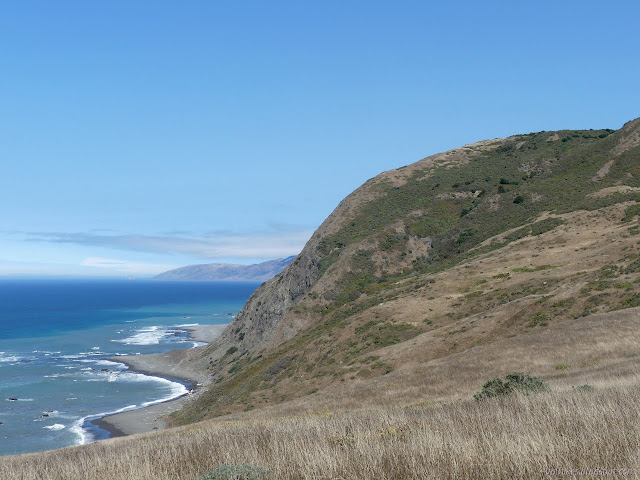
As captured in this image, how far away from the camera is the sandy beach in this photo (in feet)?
182

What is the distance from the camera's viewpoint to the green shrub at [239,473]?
679 centimetres

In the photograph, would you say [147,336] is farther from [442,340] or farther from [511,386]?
[511,386]

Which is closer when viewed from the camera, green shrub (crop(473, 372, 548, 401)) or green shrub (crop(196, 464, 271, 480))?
green shrub (crop(196, 464, 271, 480))

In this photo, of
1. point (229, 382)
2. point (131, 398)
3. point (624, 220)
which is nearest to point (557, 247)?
point (624, 220)

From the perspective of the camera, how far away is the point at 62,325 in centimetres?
15988

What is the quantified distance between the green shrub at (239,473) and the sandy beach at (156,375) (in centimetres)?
5108

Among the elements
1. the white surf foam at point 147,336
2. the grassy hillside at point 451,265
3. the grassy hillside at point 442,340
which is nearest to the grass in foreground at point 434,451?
the grassy hillside at point 442,340

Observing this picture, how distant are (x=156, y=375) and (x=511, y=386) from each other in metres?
82.6

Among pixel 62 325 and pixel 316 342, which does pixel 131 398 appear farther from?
pixel 62 325

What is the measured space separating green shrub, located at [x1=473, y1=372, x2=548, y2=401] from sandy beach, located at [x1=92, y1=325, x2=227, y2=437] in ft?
150

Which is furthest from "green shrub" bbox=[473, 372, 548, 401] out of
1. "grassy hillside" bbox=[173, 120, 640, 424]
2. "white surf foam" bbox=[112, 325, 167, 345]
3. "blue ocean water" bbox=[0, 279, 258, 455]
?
"white surf foam" bbox=[112, 325, 167, 345]

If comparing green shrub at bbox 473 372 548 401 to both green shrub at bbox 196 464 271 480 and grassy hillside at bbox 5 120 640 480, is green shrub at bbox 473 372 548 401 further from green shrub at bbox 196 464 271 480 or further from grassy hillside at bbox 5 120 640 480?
green shrub at bbox 196 464 271 480

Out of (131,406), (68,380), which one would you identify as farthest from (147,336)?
(131,406)

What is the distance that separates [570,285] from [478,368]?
56.9 ft
